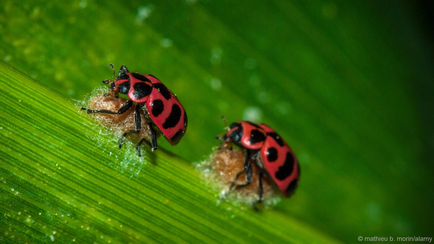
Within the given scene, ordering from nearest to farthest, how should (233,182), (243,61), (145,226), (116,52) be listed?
(145,226) < (233,182) < (116,52) < (243,61)

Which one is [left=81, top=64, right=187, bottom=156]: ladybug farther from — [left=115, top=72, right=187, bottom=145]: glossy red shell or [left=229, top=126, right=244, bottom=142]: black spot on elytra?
[left=229, top=126, right=244, bottom=142]: black spot on elytra

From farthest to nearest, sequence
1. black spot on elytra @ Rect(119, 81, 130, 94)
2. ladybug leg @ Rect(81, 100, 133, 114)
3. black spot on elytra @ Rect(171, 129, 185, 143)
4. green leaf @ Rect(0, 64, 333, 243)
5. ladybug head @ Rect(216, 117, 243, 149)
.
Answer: ladybug head @ Rect(216, 117, 243, 149) < black spot on elytra @ Rect(171, 129, 185, 143) < black spot on elytra @ Rect(119, 81, 130, 94) < ladybug leg @ Rect(81, 100, 133, 114) < green leaf @ Rect(0, 64, 333, 243)

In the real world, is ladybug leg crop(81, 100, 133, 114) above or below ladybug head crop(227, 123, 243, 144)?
below

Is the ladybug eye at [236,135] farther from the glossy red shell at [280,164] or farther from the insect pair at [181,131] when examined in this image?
the glossy red shell at [280,164]

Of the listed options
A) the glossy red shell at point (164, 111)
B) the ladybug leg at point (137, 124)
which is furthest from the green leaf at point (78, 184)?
the glossy red shell at point (164, 111)

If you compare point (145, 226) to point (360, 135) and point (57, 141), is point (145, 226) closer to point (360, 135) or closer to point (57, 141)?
point (57, 141)

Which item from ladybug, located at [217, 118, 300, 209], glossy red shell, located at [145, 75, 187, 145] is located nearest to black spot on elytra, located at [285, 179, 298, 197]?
ladybug, located at [217, 118, 300, 209]

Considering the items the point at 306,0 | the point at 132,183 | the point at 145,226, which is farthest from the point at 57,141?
the point at 306,0
